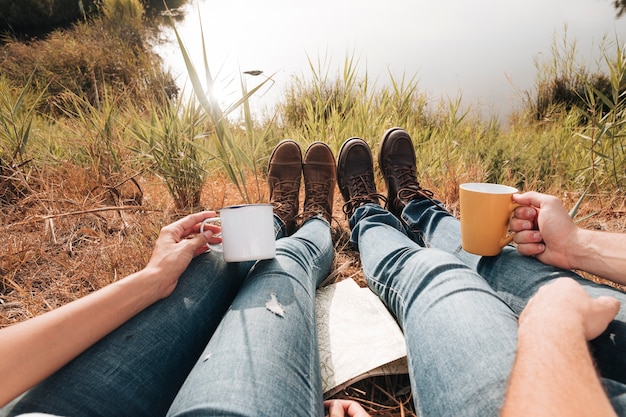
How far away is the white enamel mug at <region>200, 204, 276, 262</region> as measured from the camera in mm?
680

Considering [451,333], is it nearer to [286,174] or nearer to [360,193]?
[360,193]

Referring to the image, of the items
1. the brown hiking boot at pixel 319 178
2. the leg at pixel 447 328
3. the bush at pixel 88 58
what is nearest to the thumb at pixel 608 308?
the leg at pixel 447 328

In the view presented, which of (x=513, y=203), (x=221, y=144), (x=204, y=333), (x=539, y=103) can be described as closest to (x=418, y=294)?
(x=513, y=203)

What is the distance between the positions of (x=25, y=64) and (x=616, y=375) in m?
8.22

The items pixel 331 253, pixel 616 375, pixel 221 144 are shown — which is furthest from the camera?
pixel 331 253

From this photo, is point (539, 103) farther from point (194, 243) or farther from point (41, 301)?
point (41, 301)

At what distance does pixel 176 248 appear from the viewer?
695 mm

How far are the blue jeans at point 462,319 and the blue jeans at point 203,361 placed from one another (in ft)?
0.64

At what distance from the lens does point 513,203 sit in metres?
0.70

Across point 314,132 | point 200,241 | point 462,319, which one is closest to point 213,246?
point 200,241

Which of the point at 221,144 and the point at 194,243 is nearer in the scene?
the point at 194,243

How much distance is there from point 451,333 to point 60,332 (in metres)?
0.59

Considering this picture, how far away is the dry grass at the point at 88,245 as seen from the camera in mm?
892

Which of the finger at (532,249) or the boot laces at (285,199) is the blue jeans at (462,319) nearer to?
the finger at (532,249)
